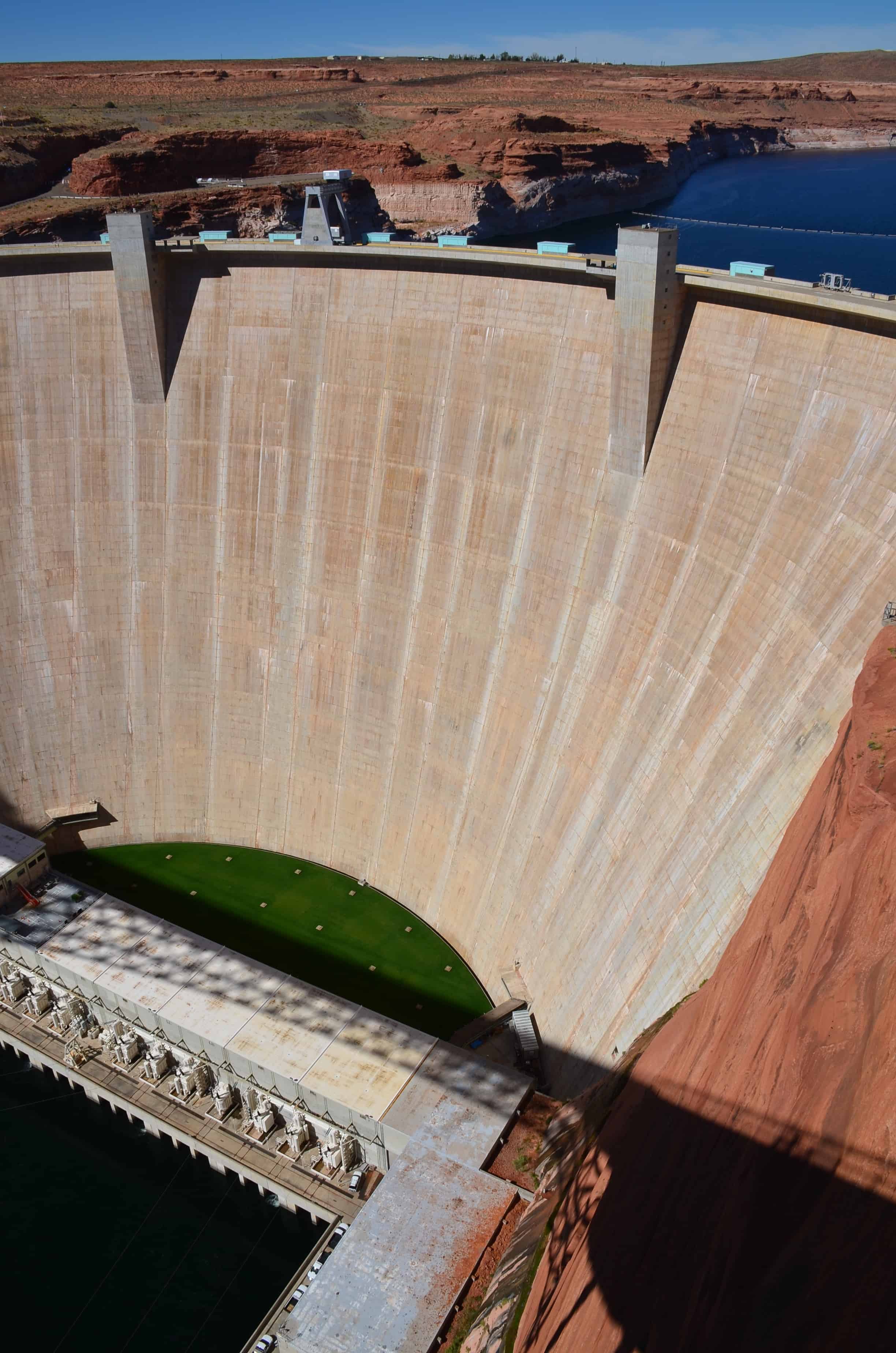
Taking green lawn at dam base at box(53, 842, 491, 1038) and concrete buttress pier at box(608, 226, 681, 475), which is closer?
concrete buttress pier at box(608, 226, 681, 475)

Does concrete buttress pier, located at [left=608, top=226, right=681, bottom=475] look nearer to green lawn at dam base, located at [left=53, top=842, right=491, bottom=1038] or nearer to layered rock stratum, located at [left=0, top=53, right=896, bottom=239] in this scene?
Result: green lawn at dam base, located at [left=53, top=842, right=491, bottom=1038]

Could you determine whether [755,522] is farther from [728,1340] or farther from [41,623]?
[41,623]

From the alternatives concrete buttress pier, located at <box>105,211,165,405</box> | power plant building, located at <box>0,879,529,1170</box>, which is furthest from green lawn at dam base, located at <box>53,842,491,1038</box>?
concrete buttress pier, located at <box>105,211,165,405</box>

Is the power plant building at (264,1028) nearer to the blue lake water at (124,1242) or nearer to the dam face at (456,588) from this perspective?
the blue lake water at (124,1242)

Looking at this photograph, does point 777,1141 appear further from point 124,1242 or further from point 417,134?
point 417,134

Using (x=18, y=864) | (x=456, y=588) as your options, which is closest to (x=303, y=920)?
(x=18, y=864)
